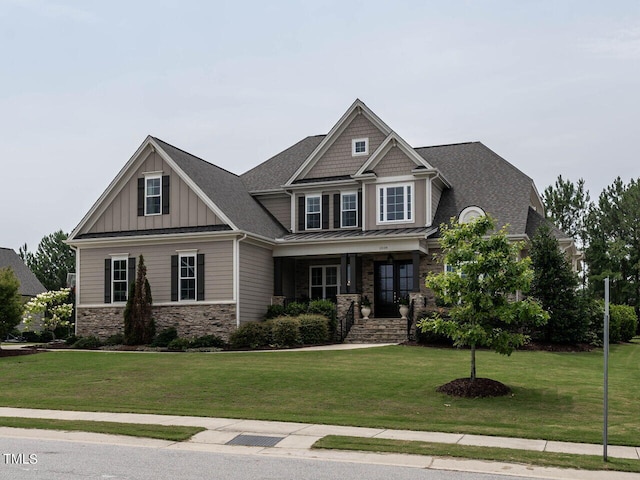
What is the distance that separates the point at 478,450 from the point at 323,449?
2220 millimetres

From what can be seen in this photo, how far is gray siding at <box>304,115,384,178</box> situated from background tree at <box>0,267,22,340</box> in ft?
41.9

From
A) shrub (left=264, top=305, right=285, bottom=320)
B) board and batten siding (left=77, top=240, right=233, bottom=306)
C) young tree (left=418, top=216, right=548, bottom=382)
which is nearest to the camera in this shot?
young tree (left=418, top=216, right=548, bottom=382)

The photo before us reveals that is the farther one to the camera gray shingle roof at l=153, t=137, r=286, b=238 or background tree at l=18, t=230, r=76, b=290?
background tree at l=18, t=230, r=76, b=290

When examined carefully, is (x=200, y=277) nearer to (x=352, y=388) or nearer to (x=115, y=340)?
(x=115, y=340)

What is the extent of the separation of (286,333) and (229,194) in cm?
796

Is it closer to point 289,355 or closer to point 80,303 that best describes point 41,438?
point 289,355

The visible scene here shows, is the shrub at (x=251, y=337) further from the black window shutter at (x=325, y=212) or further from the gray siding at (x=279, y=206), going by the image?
the gray siding at (x=279, y=206)

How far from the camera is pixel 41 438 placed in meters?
11.6

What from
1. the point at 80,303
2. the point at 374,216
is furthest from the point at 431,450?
the point at 80,303

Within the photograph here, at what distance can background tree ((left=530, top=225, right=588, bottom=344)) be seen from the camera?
25156 mm

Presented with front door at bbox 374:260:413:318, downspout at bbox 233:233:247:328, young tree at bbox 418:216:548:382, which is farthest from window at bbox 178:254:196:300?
young tree at bbox 418:216:548:382

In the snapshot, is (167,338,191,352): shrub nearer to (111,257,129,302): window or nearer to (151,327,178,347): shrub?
(151,327,178,347): shrub

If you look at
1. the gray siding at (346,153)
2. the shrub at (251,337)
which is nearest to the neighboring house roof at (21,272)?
the gray siding at (346,153)

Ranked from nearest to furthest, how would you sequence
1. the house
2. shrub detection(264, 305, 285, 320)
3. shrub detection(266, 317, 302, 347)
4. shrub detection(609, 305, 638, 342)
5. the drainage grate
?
1. the drainage grate
2. shrub detection(266, 317, 302, 347)
3. the house
4. shrub detection(264, 305, 285, 320)
5. shrub detection(609, 305, 638, 342)
